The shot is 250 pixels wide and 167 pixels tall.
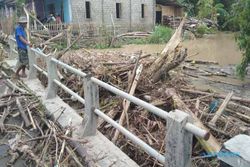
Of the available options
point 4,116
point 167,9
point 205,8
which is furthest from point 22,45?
point 205,8

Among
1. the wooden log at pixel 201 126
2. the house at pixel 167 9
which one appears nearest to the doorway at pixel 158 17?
the house at pixel 167 9

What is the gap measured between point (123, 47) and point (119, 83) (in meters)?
17.1

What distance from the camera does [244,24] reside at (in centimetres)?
1084

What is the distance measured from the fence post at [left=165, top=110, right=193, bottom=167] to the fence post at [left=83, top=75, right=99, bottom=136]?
188 cm

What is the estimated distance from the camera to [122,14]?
1260 inches

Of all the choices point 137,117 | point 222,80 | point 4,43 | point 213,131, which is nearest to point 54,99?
point 137,117

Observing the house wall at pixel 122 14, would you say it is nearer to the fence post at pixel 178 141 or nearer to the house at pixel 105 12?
the house at pixel 105 12

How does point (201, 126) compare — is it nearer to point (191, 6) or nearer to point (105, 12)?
point (105, 12)

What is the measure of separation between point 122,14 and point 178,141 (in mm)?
30001

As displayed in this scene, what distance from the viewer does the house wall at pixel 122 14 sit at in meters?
28.4

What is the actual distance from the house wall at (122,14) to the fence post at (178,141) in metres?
24.5

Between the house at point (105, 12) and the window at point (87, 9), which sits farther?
the window at point (87, 9)

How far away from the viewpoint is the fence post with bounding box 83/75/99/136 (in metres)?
4.72

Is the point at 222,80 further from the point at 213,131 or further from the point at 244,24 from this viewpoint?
the point at 213,131
